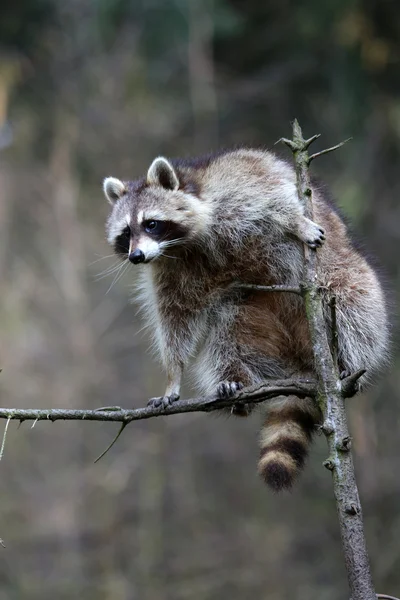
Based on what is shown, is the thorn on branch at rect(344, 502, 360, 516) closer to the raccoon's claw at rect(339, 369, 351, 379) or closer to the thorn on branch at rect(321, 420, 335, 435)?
the thorn on branch at rect(321, 420, 335, 435)

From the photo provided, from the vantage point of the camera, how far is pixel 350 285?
5051 millimetres

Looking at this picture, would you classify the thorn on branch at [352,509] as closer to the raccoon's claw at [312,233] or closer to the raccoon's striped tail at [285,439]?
the raccoon's striped tail at [285,439]

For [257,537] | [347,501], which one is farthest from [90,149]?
[347,501]

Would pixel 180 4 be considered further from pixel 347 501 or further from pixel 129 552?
pixel 347 501

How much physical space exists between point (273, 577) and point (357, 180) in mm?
6315

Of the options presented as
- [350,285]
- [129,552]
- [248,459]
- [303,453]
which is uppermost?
[248,459]

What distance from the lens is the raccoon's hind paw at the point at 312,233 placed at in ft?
15.1

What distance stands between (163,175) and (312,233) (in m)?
1.12

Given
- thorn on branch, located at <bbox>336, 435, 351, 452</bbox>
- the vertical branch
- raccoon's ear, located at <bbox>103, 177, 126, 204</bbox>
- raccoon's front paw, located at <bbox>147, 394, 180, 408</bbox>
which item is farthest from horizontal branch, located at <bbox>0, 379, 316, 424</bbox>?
raccoon's ear, located at <bbox>103, 177, 126, 204</bbox>

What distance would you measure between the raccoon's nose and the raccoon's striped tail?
3.64 feet

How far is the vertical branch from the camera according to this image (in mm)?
3389

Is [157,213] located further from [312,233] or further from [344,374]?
[344,374]

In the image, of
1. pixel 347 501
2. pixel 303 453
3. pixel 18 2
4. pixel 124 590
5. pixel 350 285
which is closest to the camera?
pixel 347 501

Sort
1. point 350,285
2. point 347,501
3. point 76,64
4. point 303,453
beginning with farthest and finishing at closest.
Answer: point 76,64 → point 350,285 → point 303,453 → point 347,501
